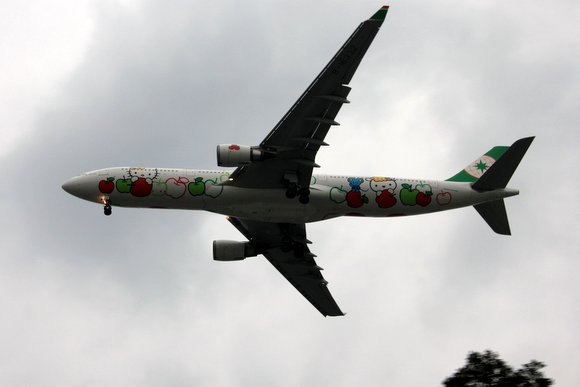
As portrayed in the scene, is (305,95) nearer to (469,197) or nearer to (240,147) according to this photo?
(240,147)

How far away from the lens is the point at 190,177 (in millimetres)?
65438

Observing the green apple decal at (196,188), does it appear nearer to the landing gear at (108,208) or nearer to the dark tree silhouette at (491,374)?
the landing gear at (108,208)

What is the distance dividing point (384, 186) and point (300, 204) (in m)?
5.95

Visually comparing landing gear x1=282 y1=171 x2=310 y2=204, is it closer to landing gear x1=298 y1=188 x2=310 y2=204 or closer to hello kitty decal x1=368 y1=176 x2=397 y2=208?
landing gear x1=298 y1=188 x2=310 y2=204

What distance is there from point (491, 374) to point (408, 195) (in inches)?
950

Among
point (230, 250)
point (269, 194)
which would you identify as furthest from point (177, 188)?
point (230, 250)

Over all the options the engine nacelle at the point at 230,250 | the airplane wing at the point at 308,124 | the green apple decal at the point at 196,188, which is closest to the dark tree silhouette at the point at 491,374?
the airplane wing at the point at 308,124

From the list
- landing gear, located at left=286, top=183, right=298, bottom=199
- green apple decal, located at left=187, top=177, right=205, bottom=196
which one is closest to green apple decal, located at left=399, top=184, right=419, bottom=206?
landing gear, located at left=286, top=183, right=298, bottom=199

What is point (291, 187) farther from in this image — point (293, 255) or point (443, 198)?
point (293, 255)

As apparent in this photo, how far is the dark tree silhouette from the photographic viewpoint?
4288 cm

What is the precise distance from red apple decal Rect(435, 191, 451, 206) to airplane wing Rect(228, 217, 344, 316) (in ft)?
35.2

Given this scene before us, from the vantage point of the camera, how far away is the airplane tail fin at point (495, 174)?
210 feet

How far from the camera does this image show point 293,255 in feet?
245

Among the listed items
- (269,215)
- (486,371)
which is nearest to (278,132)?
(269,215)
